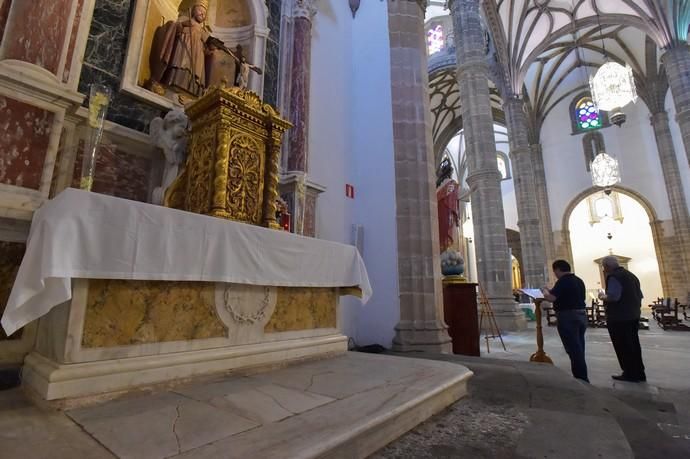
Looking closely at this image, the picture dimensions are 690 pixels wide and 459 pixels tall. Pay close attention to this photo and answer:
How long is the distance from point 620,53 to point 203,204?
2289cm

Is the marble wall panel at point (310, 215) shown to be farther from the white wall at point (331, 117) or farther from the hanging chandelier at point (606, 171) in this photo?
the hanging chandelier at point (606, 171)

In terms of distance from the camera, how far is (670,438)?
6.03ft

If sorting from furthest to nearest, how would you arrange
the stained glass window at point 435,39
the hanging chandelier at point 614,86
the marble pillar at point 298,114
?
the stained glass window at point 435,39
the hanging chandelier at point 614,86
the marble pillar at point 298,114

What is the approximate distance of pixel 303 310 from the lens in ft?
8.63

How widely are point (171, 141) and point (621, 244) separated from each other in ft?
76.0

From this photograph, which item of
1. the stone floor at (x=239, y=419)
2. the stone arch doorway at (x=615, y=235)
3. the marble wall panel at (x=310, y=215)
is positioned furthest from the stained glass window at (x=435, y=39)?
the stone floor at (x=239, y=419)

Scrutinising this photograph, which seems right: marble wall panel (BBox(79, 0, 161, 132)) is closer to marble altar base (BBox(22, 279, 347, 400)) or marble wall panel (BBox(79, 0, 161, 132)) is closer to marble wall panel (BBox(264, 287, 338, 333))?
marble altar base (BBox(22, 279, 347, 400))

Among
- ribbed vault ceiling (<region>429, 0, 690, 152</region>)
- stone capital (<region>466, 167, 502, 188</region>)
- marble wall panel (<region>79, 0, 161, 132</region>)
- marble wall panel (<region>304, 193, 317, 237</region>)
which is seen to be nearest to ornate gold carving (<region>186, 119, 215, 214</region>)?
marble wall panel (<region>79, 0, 161, 132</region>)

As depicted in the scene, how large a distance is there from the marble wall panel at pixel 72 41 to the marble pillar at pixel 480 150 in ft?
28.3

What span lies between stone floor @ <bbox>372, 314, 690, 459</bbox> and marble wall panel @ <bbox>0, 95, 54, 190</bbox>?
97.0 inches

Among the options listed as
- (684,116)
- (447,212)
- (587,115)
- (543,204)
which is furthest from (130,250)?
(587,115)

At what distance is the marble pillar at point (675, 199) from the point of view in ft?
51.6

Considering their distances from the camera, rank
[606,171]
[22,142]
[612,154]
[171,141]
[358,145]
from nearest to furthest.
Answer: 1. [22,142]
2. [171,141]
3. [358,145]
4. [606,171]
5. [612,154]

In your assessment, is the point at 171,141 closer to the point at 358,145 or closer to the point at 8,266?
the point at 8,266
